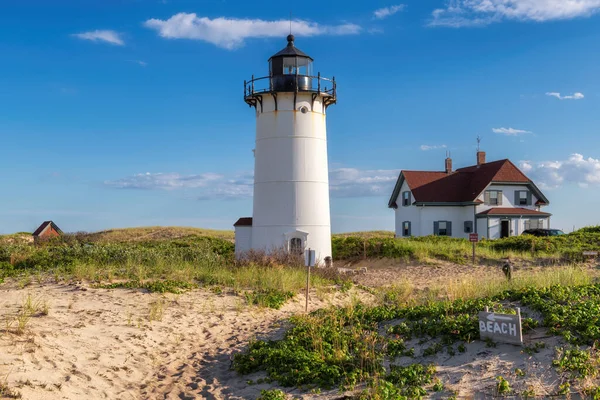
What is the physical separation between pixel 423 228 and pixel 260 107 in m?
19.3

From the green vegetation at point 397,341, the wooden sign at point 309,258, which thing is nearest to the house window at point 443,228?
the wooden sign at point 309,258

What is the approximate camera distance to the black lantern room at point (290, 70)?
25453 mm

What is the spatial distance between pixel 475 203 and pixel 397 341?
32.8 m

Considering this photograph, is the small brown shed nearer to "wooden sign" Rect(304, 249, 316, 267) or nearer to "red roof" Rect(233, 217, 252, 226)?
"red roof" Rect(233, 217, 252, 226)

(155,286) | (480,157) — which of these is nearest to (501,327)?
(155,286)

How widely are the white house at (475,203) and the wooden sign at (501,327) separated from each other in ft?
107

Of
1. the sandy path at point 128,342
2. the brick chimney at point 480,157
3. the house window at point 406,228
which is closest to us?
the sandy path at point 128,342

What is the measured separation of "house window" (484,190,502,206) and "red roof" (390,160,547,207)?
30.4 inches

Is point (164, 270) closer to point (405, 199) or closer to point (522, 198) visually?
point (405, 199)

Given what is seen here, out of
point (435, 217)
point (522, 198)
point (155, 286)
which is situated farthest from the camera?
point (522, 198)

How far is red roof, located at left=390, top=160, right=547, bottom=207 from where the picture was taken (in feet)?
135

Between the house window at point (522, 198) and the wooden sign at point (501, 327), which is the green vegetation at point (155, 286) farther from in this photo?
the house window at point (522, 198)

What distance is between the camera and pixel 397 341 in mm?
9656

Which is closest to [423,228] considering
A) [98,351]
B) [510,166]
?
[510,166]
